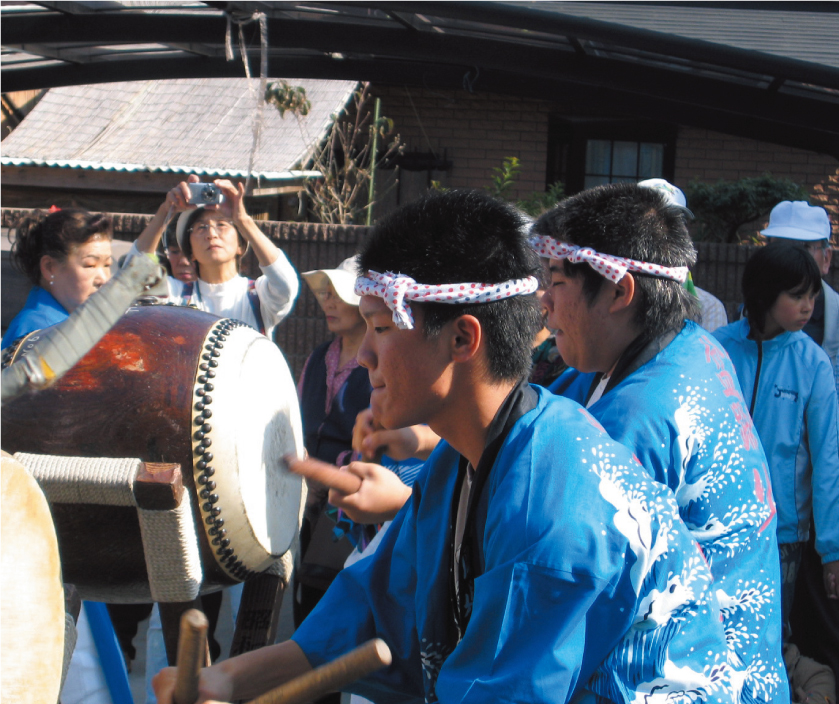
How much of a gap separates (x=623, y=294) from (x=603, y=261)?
86 mm

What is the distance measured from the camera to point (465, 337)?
135 centimetres

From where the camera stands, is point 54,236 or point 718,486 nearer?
point 718,486

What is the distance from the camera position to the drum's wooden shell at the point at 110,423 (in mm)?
1804

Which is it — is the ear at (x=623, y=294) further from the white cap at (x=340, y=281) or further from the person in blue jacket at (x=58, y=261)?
the person in blue jacket at (x=58, y=261)

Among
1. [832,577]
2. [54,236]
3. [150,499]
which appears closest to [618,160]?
[832,577]

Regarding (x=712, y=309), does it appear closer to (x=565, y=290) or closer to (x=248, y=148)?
(x=565, y=290)

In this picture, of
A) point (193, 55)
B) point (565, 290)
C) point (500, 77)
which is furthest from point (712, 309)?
point (193, 55)

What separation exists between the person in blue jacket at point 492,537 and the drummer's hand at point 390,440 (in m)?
0.25

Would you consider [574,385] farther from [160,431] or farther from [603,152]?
[603,152]

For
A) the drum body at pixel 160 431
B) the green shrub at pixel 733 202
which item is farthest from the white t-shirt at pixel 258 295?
the green shrub at pixel 733 202

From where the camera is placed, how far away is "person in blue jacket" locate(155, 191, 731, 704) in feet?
3.69

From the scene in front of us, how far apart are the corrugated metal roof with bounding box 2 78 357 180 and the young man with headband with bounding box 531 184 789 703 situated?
594cm

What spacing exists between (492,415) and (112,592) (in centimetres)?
109

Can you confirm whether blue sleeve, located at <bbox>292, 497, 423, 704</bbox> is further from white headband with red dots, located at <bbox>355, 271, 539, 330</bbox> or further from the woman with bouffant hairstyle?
the woman with bouffant hairstyle
